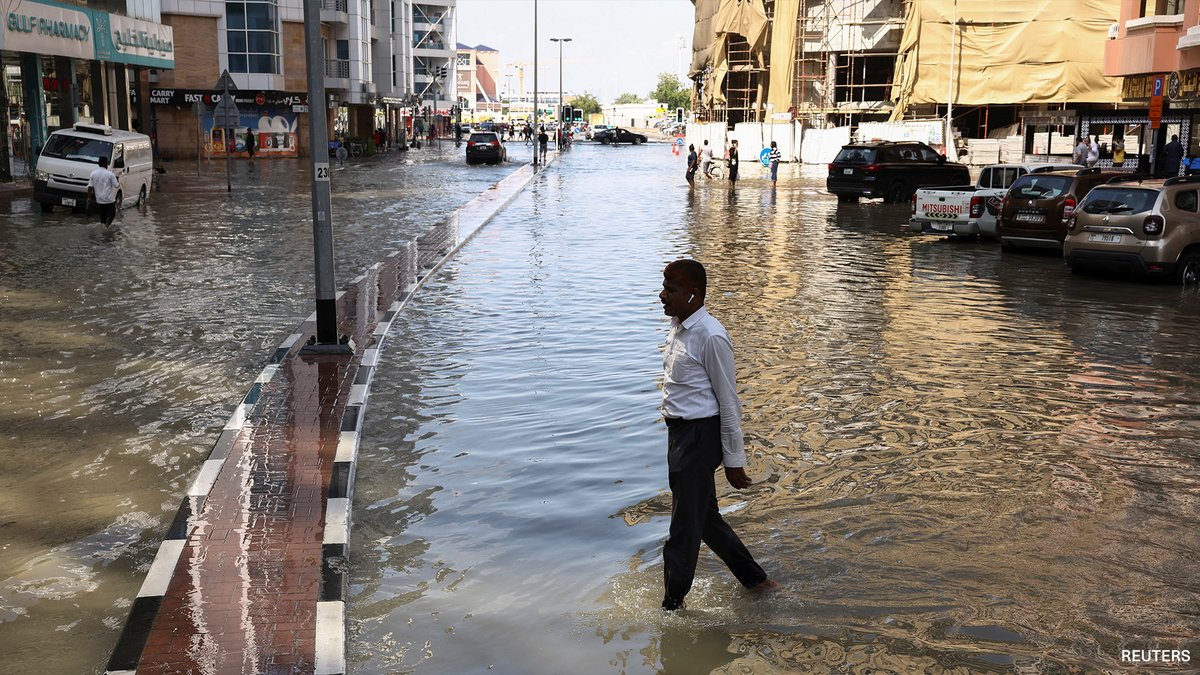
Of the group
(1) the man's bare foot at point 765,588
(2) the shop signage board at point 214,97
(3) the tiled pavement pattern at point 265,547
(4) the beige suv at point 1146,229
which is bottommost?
(1) the man's bare foot at point 765,588

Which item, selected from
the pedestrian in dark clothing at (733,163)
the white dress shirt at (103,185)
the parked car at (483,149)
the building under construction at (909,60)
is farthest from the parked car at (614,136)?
the white dress shirt at (103,185)

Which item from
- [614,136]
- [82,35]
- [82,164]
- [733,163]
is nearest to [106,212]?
[82,164]

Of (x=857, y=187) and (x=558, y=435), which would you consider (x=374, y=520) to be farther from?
(x=857, y=187)

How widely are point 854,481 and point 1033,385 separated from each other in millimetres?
3485

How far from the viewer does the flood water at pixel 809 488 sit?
5461 mm

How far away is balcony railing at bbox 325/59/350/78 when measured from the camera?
2808 inches

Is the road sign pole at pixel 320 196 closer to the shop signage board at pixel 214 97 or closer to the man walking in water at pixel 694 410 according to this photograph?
the man walking in water at pixel 694 410

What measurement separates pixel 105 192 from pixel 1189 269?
19.2m

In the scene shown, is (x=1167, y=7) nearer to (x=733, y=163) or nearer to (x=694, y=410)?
(x=733, y=163)

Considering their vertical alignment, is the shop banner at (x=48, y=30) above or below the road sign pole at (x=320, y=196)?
above

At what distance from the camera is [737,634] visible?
18.1 feet

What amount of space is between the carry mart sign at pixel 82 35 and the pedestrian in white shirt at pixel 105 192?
993cm

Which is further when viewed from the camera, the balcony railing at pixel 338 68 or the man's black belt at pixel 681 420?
the balcony railing at pixel 338 68

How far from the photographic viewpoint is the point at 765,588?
5965 millimetres
